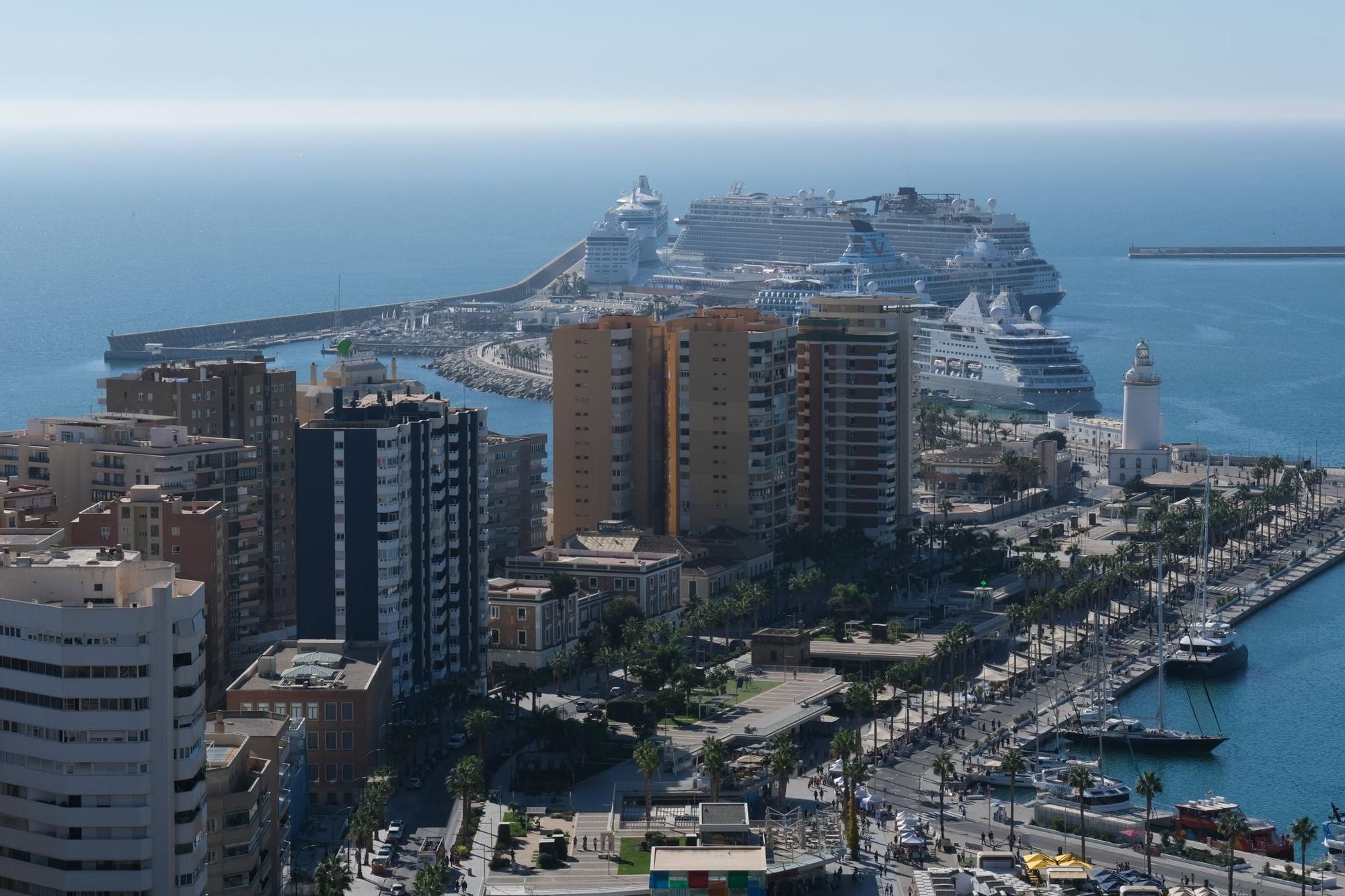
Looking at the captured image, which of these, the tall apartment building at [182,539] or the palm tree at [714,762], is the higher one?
the tall apartment building at [182,539]

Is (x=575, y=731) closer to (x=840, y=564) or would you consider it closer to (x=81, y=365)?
(x=840, y=564)

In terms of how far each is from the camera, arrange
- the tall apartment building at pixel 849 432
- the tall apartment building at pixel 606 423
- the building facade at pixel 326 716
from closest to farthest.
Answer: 1. the building facade at pixel 326 716
2. the tall apartment building at pixel 606 423
3. the tall apartment building at pixel 849 432

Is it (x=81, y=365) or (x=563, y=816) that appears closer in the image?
(x=563, y=816)

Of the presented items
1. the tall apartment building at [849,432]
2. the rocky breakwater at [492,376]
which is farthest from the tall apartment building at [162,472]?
the rocky breakwater at [492,376]

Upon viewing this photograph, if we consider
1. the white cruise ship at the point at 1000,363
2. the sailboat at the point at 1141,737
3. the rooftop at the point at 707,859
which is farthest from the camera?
the white cruise ship at the point at 1000,363

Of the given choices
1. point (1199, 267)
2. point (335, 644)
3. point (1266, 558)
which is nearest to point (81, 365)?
point (1266, 558)

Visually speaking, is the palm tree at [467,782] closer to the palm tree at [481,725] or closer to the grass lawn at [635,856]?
the palm tree at [481,725]

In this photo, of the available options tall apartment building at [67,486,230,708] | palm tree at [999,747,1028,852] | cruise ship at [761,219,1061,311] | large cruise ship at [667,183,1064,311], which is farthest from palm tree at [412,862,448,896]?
large cruise ship at [667,183,1064,311]
